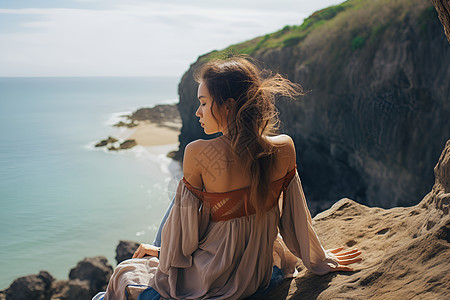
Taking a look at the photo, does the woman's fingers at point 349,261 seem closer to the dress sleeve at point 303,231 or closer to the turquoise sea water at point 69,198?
the dress sleeve at point 303,231

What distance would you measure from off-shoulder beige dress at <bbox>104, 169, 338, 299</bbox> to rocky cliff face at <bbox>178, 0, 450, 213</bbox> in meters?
8.52

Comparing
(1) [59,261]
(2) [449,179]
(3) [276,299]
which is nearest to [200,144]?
(3) [276,299]

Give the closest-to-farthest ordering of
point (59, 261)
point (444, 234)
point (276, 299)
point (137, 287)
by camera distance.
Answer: point (444, 234)
point (137, 287)
point (276, 299)
point (59, 261)

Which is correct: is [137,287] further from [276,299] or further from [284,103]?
[284,103]

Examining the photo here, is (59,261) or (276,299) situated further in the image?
(59,261)

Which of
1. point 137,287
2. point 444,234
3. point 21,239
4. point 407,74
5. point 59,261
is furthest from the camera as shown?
point 21,239

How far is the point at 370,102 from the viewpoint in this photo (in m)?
11.3

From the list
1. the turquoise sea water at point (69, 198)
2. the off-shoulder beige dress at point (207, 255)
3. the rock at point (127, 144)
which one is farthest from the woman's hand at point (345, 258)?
the rock at point (127, 144)

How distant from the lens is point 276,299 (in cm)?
247

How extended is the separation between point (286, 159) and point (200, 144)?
0.57 meters

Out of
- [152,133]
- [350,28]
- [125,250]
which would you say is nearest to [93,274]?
[125,250]

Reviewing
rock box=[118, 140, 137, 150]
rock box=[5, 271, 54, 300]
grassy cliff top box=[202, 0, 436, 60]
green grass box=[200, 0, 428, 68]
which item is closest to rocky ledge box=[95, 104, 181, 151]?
rock box=[118, 140, 137, 150]

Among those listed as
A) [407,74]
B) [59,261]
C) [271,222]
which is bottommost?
[59,261]

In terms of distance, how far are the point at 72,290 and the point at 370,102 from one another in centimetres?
883
